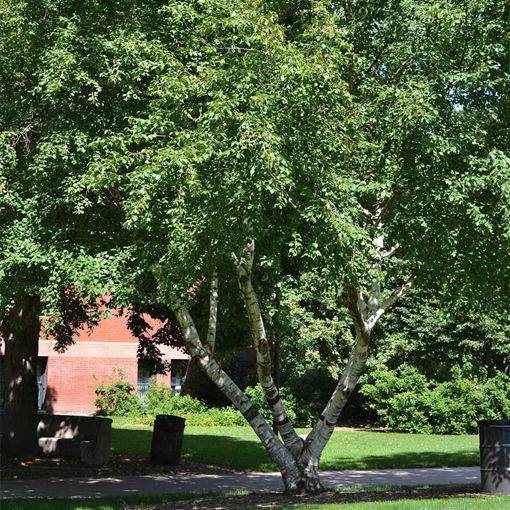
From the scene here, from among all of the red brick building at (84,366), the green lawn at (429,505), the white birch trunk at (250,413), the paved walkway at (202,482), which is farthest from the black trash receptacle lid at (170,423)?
the red brick building at (84,366)

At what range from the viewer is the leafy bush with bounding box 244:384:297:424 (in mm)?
28786

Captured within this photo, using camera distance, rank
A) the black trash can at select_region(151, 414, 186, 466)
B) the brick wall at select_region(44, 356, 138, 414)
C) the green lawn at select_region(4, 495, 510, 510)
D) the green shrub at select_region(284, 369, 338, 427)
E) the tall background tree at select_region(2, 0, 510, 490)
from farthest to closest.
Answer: the brick wall at select_region(44, 356, 138, 414), the green shrub at select_region(284, 369, 338, 427), the black trash can at select_region(151, 414, 186, 466), the green lawn at select_region(4, 495, 510, 510), the tall background tree at select_region(2, 0, 510, 490)

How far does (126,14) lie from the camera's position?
1217cm

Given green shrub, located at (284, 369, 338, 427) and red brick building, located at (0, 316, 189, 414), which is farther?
red brick building, located at (0, 316, 189, 414)

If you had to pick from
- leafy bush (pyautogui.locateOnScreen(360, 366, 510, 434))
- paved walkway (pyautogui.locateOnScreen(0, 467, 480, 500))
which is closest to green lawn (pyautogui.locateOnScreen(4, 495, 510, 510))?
paved walkway (pyautogui.locateOnScreen(0, 467, 480, 500))

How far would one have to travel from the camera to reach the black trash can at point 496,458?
479 inches

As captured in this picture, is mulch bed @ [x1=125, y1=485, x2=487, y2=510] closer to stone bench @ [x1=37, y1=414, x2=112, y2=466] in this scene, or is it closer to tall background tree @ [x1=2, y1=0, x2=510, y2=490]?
tall background tree @ [x1=2, y1=0, x2=510, y2=490]

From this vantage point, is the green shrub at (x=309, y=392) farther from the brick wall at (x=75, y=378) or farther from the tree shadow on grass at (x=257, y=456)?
the brick wall at (x=75, y=378)

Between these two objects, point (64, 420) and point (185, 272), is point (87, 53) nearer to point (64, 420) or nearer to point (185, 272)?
point (185, 272)

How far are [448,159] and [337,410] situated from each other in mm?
4537

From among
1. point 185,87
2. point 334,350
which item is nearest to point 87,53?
point 185,87

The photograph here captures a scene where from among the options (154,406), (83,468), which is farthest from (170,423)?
(154,406)

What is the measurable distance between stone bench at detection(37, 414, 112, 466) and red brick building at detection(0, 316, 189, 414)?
16486 mm

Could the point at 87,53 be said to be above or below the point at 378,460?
above
